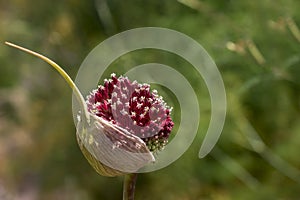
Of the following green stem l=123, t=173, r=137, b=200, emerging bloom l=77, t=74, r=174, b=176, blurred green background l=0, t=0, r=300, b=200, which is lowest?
blurred green background l=0, t=0, r=300, b=200

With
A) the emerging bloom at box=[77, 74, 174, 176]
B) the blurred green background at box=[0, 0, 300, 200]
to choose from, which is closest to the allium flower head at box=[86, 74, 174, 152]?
the emerging bloom at box=[77, 74, 174, 176]

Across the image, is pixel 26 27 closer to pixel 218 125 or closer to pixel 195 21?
pixel 195 21

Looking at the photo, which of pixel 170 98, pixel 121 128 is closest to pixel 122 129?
pixel 121 128

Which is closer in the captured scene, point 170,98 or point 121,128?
point 121,128

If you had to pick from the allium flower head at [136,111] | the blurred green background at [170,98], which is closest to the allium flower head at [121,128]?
the allium flower head at [136,111]

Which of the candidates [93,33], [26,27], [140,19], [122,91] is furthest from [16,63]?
[122,91]

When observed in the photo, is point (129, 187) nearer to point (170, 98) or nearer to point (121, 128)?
point (121, 128)

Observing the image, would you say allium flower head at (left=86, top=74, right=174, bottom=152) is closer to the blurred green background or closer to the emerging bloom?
the emerging bloom

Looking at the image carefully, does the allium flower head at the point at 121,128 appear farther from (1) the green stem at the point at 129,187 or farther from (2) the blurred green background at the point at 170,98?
(2) the blurred green background at the point at 170,98

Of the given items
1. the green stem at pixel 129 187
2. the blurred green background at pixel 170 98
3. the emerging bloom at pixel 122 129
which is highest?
the emerging bloom at pixel 122 129
